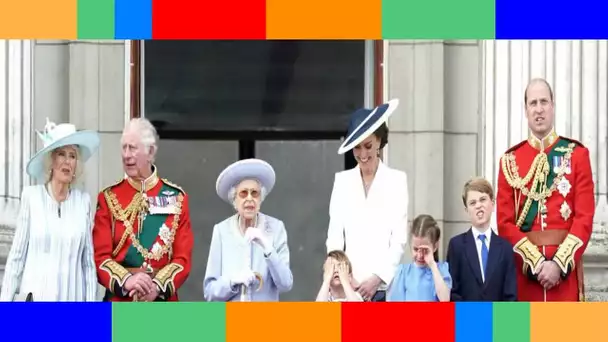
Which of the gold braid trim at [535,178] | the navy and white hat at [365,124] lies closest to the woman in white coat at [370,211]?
the navy and white hat at [365,124]

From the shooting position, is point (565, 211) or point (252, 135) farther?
point (252, 135)

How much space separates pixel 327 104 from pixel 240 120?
512mm

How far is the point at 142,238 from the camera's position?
9.15m

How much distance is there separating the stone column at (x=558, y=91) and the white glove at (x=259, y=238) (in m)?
2.50

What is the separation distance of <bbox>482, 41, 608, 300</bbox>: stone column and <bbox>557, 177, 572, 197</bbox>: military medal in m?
1.90

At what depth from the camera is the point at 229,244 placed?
30.0 feet

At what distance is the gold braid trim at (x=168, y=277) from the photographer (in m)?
9.04

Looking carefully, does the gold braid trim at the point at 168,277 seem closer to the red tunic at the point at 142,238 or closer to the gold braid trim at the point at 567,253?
the red tunic at the point at 142,238

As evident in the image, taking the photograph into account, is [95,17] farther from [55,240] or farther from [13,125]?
Answer: [13,125]

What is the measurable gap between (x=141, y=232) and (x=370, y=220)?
3.49 ft

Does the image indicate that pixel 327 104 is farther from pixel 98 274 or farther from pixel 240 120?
pixel 98 274

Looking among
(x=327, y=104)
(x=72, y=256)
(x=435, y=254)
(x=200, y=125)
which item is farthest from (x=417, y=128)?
(x=72, y=256)

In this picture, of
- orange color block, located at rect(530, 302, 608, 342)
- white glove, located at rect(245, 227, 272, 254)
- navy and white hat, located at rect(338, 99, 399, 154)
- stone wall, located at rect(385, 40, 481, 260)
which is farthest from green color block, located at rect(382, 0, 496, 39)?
stone wall, located at rect(385, 40, 481, 260)

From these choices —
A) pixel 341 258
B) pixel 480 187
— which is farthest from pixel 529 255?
pixel 341 258
